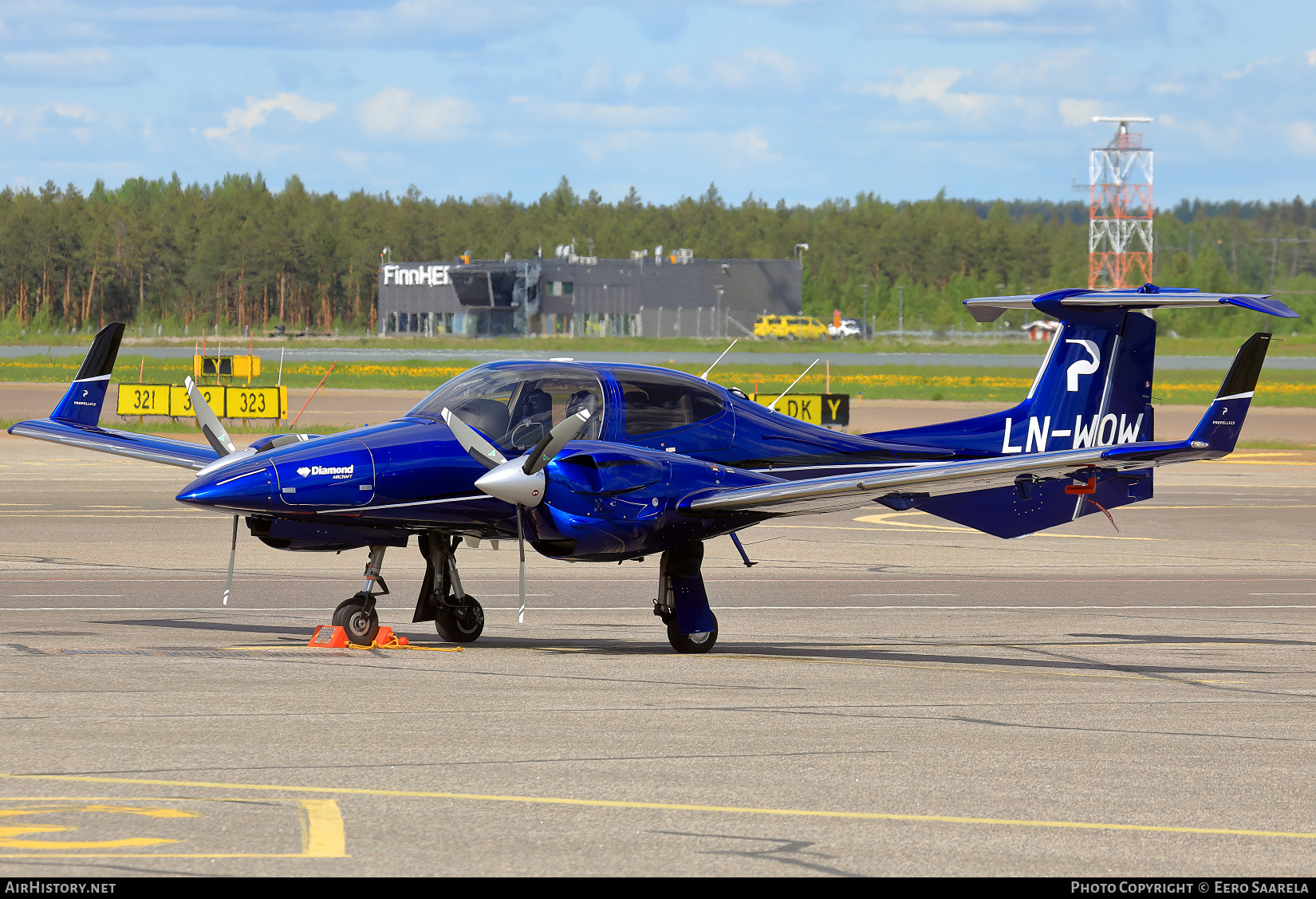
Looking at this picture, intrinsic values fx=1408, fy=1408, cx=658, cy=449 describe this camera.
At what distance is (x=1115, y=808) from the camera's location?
7730 mm

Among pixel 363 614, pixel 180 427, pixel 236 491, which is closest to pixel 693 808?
pixel 236 491

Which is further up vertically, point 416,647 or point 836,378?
point 836,378

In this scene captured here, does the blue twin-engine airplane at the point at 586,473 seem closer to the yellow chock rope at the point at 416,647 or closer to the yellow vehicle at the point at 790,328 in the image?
the yellow chock rope at the point at 416,647

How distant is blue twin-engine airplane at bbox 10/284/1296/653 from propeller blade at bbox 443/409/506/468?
A: 17 millimetres

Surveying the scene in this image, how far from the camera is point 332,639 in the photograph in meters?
13.6

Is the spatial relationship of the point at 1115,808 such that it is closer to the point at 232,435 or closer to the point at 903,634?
the point at 903,634

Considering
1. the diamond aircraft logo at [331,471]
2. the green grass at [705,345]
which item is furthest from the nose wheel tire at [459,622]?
the green grass at [705,345]

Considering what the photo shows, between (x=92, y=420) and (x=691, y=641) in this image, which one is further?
(x=92, y=420)

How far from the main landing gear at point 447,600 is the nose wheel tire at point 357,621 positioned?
0.89 m

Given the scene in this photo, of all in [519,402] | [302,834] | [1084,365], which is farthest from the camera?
[1084,365]

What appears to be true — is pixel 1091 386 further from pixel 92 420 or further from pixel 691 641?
pixel 92 420

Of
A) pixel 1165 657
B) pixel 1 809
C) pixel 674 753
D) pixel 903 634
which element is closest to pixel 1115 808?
pixel 674 753

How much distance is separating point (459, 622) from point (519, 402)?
7.91 ft

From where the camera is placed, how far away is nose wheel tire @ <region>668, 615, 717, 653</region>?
1389cm
